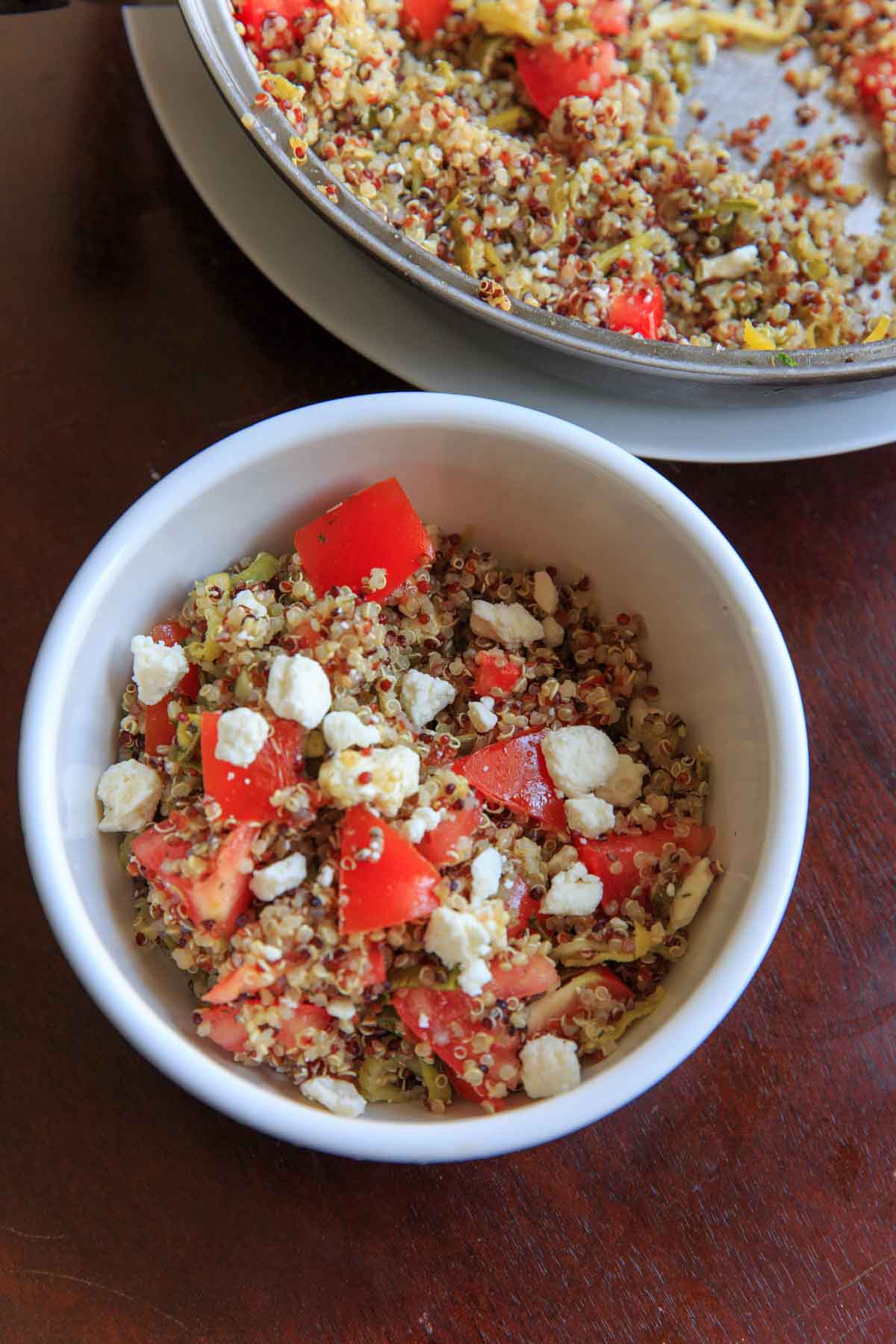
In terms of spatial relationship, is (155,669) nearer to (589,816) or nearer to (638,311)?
(589,816)

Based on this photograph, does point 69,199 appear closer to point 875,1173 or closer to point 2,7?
point 2,7

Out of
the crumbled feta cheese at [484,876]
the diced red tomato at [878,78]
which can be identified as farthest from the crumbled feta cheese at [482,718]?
the diced red tomato at [878,78]

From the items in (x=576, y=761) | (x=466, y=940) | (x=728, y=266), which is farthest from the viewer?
(x=728, y=266)

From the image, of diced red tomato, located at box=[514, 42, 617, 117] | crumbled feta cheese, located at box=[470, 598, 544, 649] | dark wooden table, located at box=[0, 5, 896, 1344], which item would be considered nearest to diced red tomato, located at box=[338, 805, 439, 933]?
crumbled feta cheese, located at box=[470, 598, 544, 649]

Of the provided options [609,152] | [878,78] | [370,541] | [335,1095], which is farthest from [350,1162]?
[878,78]

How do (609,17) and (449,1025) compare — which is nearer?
(449,1025)

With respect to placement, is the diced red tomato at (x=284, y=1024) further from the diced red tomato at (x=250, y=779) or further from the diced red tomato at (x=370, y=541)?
the diced red tomato at (x=370, y=541)
